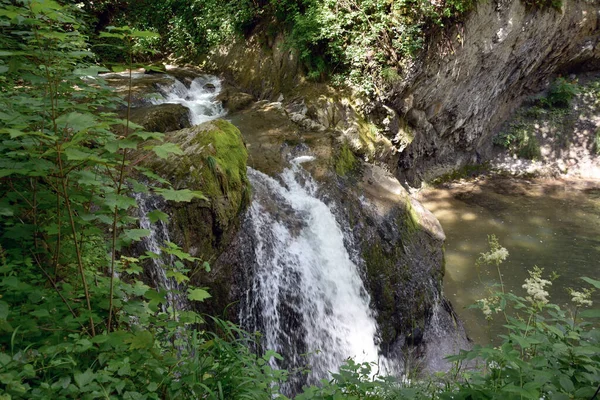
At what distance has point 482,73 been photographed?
1048cm

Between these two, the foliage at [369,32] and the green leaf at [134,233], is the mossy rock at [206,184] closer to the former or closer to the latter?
the green leaf at [134,233]

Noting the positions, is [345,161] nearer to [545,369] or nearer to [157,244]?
[157,244]

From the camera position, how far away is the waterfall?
5.07 meters

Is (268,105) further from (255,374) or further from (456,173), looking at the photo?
(255,374)

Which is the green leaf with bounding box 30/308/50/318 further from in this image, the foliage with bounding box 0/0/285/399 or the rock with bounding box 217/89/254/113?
the rock with bounding box 217/89/254/113

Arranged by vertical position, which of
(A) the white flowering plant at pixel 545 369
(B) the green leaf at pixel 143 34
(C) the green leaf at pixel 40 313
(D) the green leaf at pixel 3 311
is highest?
(B) the green leaf at pixel 143 34

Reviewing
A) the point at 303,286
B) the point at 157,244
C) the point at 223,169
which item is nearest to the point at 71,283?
the point at 157,244

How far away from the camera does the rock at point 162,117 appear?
6.96 meters

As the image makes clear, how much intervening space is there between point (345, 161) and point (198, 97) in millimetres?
4421

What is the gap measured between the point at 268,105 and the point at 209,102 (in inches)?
56.8

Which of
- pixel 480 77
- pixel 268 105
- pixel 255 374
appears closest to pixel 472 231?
pixel 480 77

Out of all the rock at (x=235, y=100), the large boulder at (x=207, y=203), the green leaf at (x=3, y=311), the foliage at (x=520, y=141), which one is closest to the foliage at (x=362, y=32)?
the rock at (x=235, y=100)

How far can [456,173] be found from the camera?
12164mm

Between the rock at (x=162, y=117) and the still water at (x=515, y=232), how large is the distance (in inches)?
230
